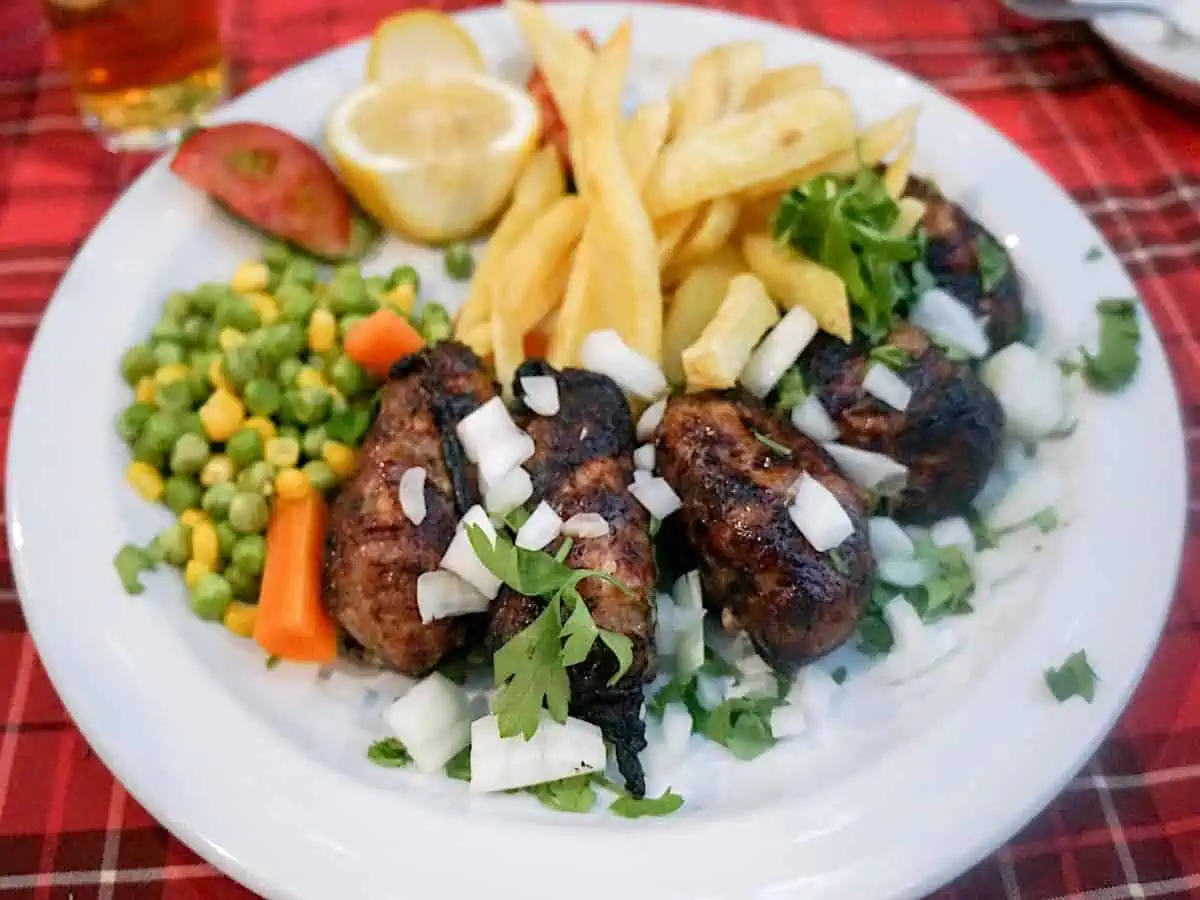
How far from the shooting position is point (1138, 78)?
4.24 meters

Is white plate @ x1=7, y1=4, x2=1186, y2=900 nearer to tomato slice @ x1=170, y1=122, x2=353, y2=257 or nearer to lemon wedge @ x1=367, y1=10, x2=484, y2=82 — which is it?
tomato slice @ x1=170, y1=122, x2=353, y2=257

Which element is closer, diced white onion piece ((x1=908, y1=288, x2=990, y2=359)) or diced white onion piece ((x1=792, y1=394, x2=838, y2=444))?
diced white onion piece ((x1=792, y1=394, x2=838, y2=444))

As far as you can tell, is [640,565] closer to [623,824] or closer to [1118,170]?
[623,824]

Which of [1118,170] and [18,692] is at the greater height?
[1118,170]

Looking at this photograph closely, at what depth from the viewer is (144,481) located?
2.74m

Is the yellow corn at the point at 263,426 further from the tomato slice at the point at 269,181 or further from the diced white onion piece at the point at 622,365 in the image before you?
the diced white onion piece at the point at 622,365

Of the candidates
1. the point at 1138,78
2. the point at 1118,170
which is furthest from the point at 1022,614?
the point at 1138,78

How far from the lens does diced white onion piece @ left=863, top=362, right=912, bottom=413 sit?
8.84 ft

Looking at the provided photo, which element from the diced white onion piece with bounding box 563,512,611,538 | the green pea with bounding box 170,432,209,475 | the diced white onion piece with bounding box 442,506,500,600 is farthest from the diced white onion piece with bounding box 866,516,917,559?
the green pea with bounding box 170,432,209,475

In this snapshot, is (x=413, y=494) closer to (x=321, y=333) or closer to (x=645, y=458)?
(x=645, y=458)

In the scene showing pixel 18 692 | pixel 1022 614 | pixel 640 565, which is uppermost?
pixel 640 565

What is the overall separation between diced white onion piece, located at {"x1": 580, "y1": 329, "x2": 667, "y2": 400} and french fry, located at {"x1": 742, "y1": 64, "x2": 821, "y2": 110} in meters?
0.93

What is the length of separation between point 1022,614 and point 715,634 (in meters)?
0.72

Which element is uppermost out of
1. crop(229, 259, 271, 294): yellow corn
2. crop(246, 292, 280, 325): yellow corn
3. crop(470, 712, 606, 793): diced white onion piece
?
crop(229, 259, 271, 294): yellow corn
